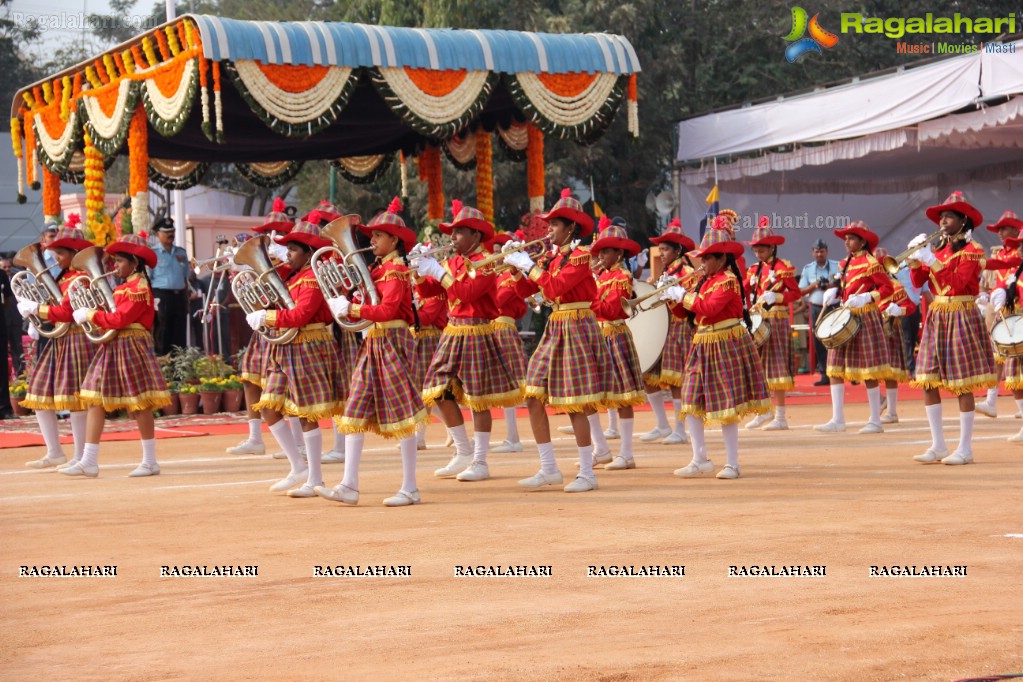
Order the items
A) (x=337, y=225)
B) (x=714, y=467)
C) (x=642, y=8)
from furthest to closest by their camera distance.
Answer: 1. (x=642, y=8)
2. (x=714, y=467)
3. (x=337, y=225)

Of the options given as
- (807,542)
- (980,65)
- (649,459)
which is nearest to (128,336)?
(649,459)

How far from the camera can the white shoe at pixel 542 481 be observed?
32.7 ft

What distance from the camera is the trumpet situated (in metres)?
11.1

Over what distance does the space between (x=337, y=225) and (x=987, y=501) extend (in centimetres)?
446

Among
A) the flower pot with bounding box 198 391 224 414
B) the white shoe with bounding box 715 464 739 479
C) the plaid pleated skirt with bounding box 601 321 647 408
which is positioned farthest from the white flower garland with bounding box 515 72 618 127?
the white shoe with bounding box 715 464 739 479

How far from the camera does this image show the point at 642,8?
92.1 feet

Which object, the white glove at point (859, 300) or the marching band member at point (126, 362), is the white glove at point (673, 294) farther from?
the marching band member at point (126, 362)

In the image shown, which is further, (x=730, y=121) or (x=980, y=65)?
(x=730, y=121)

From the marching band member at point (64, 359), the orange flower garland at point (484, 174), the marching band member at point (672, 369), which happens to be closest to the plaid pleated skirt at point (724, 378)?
the marching band member at point (672, 369)

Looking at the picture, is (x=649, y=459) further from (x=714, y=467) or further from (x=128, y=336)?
(x=128, y=336)

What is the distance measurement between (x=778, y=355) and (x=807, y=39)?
15965 mm

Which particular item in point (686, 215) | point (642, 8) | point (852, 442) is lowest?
point (852, 442)

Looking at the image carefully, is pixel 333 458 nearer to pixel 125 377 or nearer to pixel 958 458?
pixel 125 377

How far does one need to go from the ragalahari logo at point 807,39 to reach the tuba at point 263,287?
19.7 metres
